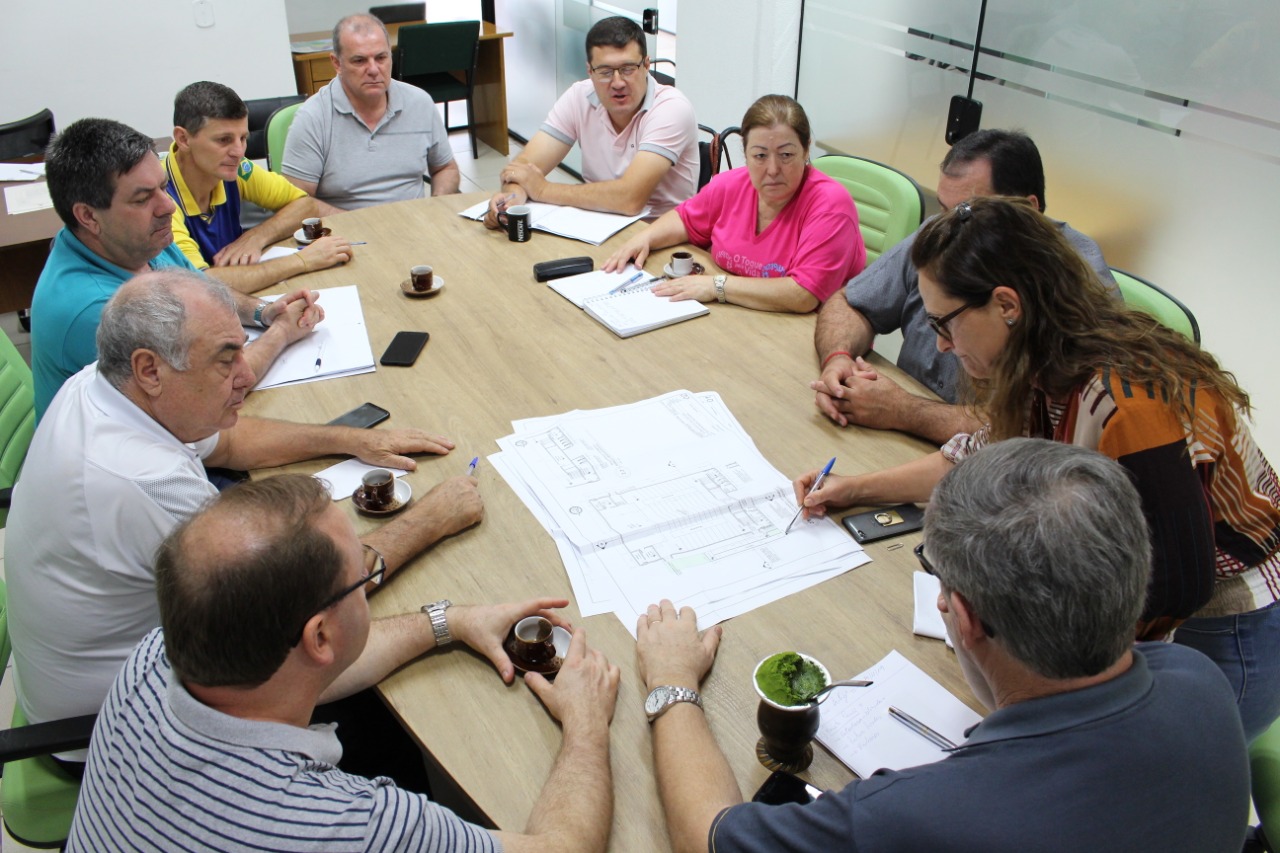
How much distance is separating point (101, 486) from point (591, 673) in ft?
2.83

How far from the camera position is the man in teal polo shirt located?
6.97ft

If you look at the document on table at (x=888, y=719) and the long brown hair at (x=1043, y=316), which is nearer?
the document on table at (x=888, y=719)

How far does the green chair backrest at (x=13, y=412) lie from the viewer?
216cm

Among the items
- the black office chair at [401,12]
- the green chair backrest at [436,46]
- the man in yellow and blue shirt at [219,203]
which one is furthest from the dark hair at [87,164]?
the black office chair at [401,12]

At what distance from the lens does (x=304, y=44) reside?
6219 mm

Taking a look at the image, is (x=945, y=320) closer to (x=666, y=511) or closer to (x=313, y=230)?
(x=666, y=511)

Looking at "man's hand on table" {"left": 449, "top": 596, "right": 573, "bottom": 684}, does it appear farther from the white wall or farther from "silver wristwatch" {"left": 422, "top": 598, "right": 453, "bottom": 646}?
the white wall

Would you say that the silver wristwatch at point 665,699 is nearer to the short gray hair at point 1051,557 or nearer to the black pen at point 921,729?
the black pen at point 921,729

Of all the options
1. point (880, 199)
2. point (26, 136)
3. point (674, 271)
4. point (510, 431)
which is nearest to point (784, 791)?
point (510, 431)

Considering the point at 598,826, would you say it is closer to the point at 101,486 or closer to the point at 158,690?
the point at 158,690

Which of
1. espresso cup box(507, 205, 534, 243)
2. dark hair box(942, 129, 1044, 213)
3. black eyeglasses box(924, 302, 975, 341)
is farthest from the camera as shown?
espresso cup box(507, 205, 534, 243)

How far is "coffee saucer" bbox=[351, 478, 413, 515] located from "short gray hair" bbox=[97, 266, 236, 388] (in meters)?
0.40

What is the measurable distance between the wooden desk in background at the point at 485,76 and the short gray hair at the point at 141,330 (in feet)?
16.0

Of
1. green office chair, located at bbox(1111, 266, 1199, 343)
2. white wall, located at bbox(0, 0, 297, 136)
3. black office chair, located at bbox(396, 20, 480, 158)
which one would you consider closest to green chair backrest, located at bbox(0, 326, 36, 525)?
green office chair, located at bbox(1111, 266, 1199, 343)
